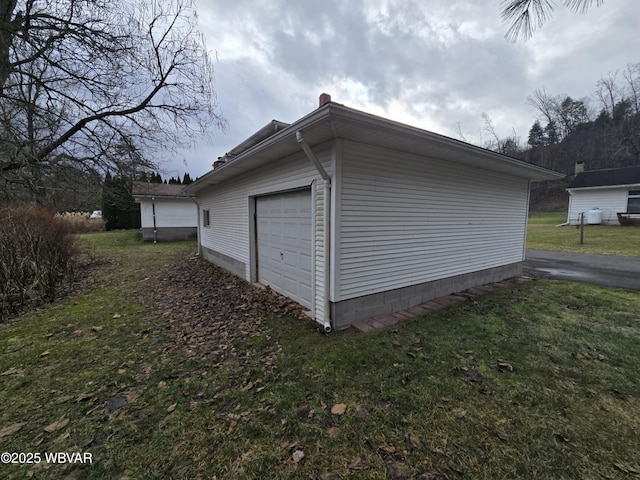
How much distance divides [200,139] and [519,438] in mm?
9227

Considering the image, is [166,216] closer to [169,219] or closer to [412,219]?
[169,219]

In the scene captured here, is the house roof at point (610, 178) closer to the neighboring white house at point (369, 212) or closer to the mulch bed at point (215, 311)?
the neighboring white house at point (369, 212)

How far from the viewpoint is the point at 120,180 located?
26.0ft

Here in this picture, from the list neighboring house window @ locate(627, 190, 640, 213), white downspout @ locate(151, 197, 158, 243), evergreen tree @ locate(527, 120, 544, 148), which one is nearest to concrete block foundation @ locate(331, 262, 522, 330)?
white downspout @ locate(151, 197, 158, 243)

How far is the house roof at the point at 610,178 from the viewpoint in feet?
58.1

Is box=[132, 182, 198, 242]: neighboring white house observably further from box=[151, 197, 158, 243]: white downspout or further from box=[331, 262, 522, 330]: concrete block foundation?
box=[331, 262, 522, 330]: concrete block foundation

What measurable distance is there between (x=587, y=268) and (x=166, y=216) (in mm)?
20483

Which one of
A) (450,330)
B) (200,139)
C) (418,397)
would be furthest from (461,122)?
(418,397)

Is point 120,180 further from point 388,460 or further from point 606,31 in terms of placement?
point 606,31

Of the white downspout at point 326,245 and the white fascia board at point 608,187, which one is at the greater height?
the white fascia board at point 608,187

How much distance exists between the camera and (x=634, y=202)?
17.4 m

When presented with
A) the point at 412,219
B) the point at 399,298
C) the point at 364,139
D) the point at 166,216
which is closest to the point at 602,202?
the point at 412,219

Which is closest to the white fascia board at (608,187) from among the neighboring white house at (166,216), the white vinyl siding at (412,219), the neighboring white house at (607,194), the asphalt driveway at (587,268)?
the neighboring white house at (607,194)

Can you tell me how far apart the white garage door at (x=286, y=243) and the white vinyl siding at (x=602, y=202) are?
2436 centimetres
